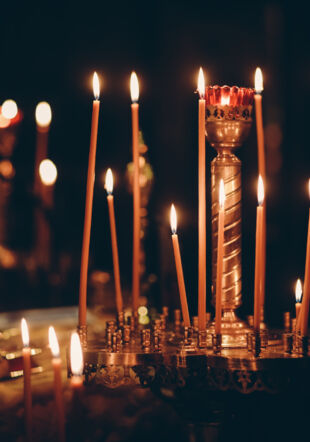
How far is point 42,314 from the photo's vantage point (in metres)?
1.56

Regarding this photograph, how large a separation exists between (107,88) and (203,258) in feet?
5.96

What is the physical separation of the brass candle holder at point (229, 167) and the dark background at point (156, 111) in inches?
21.1

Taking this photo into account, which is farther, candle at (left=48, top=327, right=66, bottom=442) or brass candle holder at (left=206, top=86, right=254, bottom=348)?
brass candle holder at (left=206, top=86, right=254, bottom=348)

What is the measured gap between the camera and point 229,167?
3.08ft

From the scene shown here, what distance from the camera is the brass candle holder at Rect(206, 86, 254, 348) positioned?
93 centimetres

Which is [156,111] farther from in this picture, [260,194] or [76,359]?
[76,359]

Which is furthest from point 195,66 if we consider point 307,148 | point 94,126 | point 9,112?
point 94,126

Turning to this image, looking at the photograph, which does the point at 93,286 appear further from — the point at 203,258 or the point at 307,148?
the point at 203,258

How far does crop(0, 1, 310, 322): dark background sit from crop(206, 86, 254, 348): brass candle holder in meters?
0.54

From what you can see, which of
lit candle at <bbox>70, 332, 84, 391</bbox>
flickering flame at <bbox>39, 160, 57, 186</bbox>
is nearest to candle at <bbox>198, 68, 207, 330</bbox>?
lit candle at <bbox>70, 332, 84, 391</bbox>

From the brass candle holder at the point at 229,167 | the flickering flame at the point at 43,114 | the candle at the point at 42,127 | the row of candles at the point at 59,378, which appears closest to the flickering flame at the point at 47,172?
the candle at the point at 42,127

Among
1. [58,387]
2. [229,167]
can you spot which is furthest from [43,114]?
[58,387]

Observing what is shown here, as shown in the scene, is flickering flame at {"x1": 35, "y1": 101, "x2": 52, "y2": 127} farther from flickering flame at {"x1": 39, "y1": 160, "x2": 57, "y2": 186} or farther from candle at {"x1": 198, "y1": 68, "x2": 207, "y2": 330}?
candle at {"x1": 198, "y1": 68, "x2": 207, "y2": 330}

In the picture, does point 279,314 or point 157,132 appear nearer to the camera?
point 279,314
